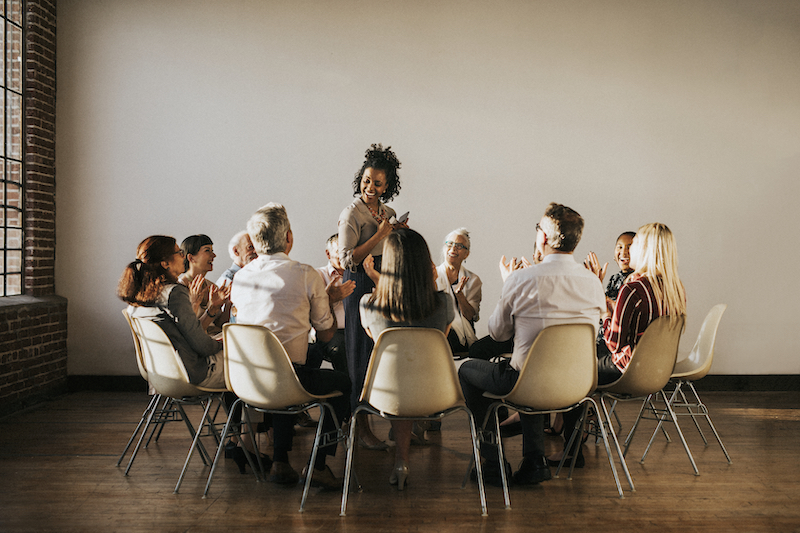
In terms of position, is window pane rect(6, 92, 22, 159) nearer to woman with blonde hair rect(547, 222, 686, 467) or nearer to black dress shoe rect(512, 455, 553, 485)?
black dress shoe rect(512, 455, 553, 485)

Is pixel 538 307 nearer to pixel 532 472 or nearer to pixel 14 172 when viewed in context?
pixel 532 472

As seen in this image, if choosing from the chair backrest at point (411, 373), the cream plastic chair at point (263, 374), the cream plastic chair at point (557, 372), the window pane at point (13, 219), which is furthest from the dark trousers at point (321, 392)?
the window pane at point (13, 219)

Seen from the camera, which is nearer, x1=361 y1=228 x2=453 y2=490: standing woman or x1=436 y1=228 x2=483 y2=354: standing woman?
x1=361 y1=228 x2=453 y2=490: standing woman

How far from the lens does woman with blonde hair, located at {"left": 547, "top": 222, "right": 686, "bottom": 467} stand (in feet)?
10.6

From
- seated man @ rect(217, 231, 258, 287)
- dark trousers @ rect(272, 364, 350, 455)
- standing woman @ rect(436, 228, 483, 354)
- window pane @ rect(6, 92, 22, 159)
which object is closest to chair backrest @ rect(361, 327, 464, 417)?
dark trousers @ rect(272, 364, 350, 455)

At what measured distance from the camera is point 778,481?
326 centimetres

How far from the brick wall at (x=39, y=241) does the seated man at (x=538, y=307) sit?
3.93 meters

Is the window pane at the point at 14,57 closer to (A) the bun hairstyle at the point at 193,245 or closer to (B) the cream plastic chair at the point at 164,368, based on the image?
(A) the bun hairstyle at the point at 193,245

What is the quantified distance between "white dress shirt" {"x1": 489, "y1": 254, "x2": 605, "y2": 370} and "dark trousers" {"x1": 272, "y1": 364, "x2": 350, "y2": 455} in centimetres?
88

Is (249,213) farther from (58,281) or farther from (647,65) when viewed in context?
(647,65)

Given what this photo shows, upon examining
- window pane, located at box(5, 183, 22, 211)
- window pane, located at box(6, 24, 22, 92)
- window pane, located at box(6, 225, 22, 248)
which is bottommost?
window pane, located at box(6, 225, 22, 248)

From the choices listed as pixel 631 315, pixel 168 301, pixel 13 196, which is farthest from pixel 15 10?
pixel 631 315

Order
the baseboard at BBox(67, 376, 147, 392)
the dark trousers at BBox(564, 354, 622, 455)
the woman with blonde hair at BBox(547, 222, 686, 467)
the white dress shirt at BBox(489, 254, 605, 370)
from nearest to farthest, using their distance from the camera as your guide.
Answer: the white dress shirt at BBox(489, 254, 605, 370) < the woman with blonde hair at BBox(547, 222, 686, 467) < the dark trousers at BBox(564, 354, 622, 455) < the baseboard at BBox(67, 376, 147, 392)

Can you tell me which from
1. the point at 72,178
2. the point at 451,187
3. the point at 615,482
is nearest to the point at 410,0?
the point at 451,187
